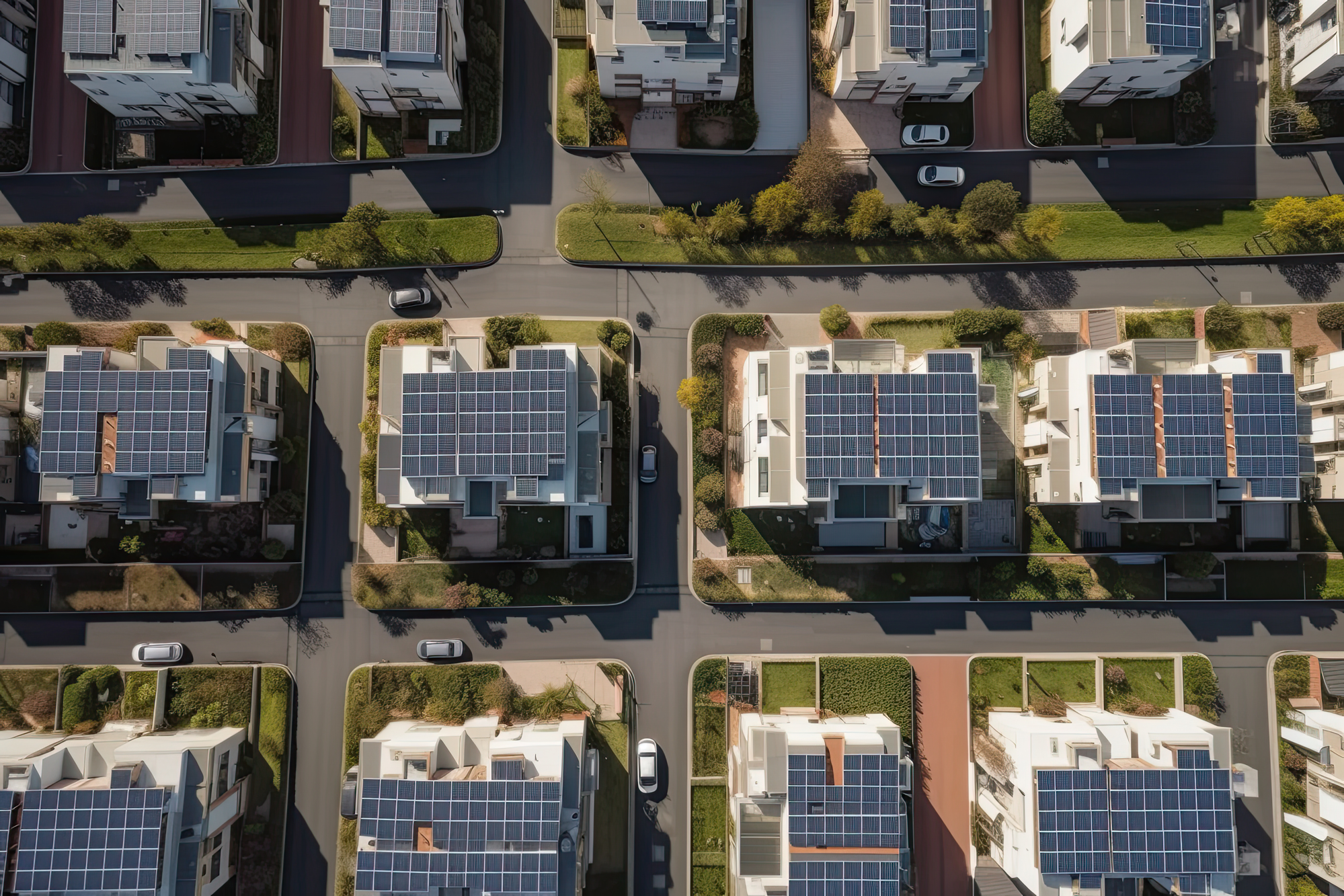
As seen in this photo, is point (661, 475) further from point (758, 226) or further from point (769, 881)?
point (769, 881)

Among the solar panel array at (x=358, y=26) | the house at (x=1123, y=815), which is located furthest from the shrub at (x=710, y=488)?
the solar panel array at (x=358, y=26)

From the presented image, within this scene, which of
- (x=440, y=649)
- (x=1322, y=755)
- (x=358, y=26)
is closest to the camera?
(x=358, y=26)

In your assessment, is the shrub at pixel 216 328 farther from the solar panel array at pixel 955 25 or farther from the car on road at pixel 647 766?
the solar panel array at pixel 955 25

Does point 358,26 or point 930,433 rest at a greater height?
point 358,26

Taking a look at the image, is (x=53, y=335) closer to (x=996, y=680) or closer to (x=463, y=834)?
(x=463, y=834)

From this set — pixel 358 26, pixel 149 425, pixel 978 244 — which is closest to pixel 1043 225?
pixel 978 244

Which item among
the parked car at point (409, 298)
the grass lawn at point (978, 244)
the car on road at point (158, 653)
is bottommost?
the car on road at point (158, 653)

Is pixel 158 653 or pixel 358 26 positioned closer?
pixel 358 26

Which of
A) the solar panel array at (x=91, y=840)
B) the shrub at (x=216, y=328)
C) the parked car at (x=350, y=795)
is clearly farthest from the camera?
the shrub at (x=216, y=328)
